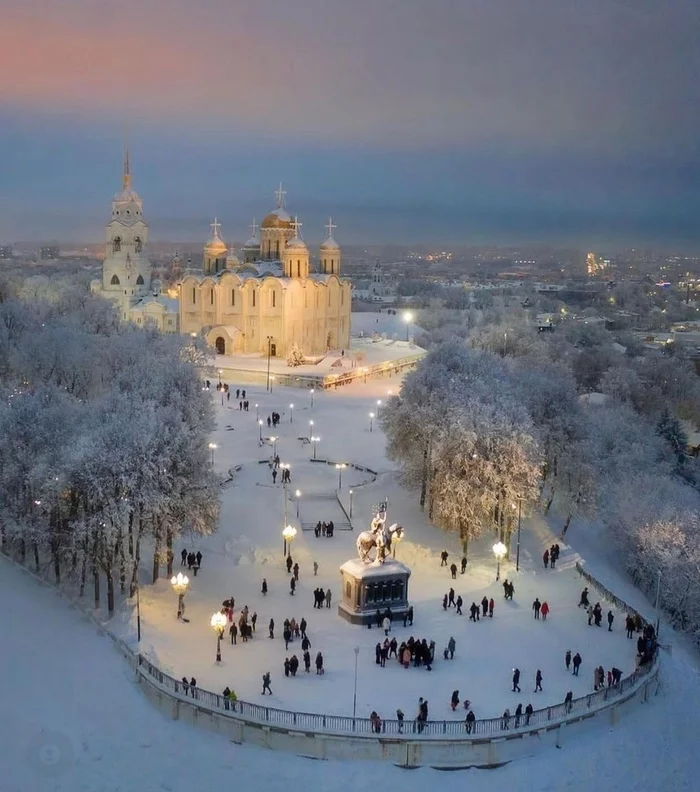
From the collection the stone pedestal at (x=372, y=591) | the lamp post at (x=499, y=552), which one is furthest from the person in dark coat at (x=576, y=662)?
the lamp post at (x=499, y=552)

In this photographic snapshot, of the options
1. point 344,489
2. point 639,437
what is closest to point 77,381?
point 344,489

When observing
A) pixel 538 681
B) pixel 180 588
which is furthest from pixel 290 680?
pixel 538 681

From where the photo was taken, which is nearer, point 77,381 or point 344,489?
point 344,489

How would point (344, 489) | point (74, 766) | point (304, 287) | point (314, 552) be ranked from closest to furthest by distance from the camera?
point (74, 766), point (314, 552), point (344, 489), point (304, 287)

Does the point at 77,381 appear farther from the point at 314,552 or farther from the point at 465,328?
the point at 465,328

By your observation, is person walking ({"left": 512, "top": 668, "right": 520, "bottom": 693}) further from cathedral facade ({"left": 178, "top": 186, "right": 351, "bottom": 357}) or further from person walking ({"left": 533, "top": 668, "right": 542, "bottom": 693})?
cathedral facade ({"left": 178, "top": 186, "right": 351, "bottom": 357})

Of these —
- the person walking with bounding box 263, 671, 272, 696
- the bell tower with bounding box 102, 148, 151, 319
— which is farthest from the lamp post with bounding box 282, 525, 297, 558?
the bell tower with bounding box 102, 148, 151, 319

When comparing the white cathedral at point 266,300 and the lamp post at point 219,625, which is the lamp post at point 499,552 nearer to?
the lamp post at point 219,625
